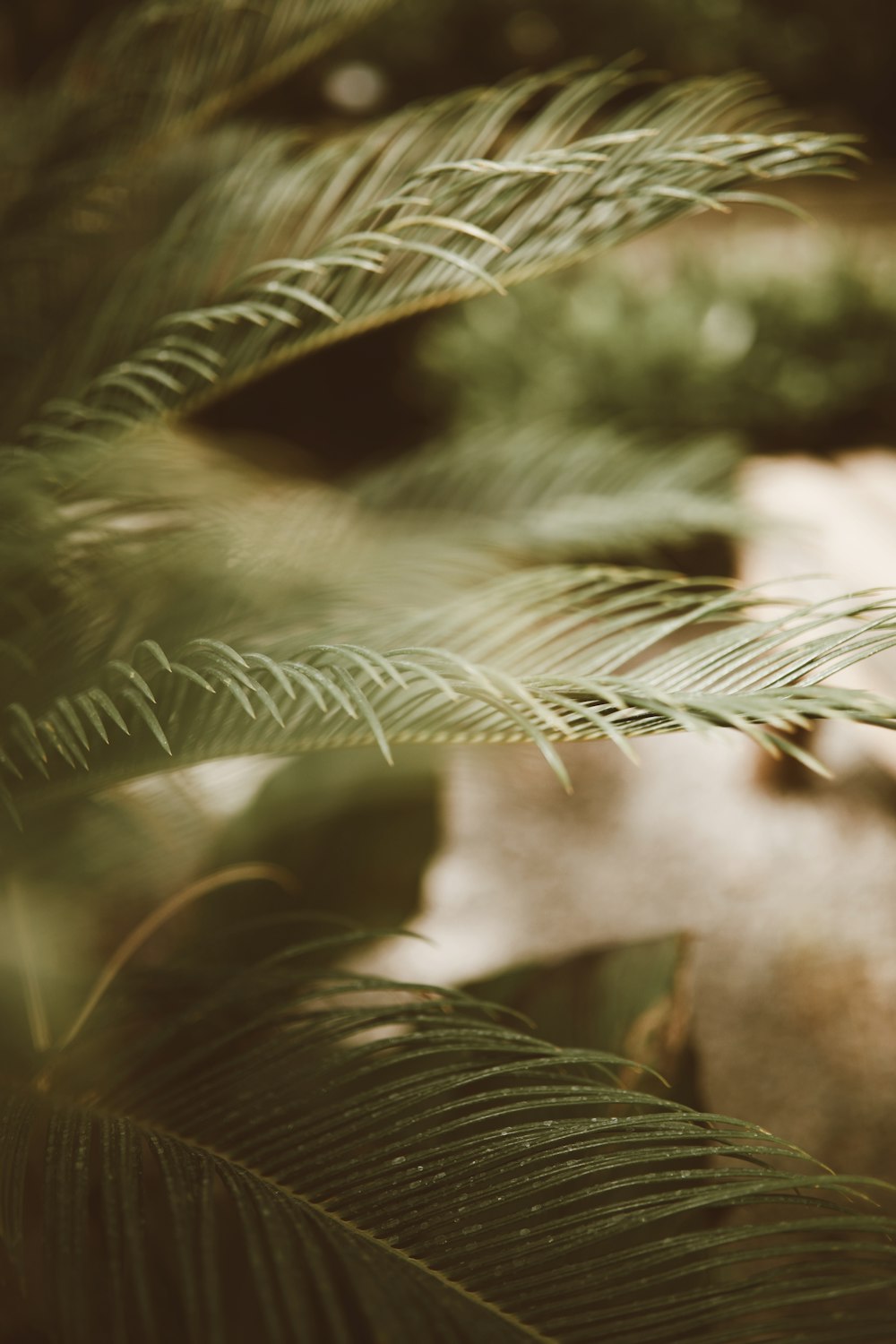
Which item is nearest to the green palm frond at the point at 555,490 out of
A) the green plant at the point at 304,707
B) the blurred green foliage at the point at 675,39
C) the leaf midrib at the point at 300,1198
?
the green plant at the point at 304,707

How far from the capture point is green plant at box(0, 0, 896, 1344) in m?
0.43

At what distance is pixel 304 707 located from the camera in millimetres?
570

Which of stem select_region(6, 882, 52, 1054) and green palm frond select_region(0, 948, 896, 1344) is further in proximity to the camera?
stem select_region(6, 882, 52, 1054)

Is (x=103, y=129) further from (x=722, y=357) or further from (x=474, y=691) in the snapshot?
(x=722, y=357)

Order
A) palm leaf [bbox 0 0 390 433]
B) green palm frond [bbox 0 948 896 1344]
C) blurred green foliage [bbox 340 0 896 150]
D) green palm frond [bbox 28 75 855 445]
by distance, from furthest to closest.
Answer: blurred green foliage [bbox 340 0 896 150] < palm leaf [bbox 0 0 390 433] < green palm frond [bbox 28 75 855 445] < green palm frond [bbox 0 948 896 1344]

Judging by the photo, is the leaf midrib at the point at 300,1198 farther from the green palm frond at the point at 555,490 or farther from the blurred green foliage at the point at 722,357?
the blurred green foliage at the point at 722,357

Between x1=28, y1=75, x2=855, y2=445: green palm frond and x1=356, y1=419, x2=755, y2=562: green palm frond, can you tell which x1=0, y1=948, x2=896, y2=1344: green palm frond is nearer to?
x1=28, y1=75, x2=855, y2=445: green palm frond

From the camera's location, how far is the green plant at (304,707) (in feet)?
1.40

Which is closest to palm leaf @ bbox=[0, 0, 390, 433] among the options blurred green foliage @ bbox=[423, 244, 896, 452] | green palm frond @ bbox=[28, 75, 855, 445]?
green palm frond @ bbox=[28, 75, 855, 445]

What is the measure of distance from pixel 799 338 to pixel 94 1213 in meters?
2.00

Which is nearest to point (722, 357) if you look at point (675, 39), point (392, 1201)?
point (392, 1201)

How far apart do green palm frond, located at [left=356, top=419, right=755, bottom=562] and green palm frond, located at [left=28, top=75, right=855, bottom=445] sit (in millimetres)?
454

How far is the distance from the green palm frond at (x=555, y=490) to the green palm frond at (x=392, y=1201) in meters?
0.71

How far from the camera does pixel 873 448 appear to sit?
1.95 m
